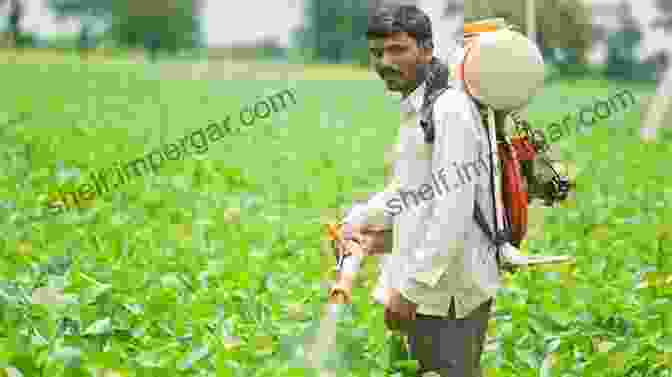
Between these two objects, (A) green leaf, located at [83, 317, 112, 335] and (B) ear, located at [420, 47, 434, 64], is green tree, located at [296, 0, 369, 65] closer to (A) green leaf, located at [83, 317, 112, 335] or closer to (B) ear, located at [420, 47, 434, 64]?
(A) green leaf, located at [83, 317, 112, 335]

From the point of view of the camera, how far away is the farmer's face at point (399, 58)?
3.04 meters

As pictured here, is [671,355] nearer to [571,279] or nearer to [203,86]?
[571,279]

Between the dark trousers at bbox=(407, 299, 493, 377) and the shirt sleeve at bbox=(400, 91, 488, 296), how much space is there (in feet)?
0.80

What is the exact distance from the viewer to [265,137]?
15.8 m

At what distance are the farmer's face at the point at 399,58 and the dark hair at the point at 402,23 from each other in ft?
0.05

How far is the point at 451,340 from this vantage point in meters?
3.13

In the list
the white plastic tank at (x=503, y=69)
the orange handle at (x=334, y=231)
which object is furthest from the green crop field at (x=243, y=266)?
the white plastic tank at (x=503, y=69)

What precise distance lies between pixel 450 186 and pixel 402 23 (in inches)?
20.9

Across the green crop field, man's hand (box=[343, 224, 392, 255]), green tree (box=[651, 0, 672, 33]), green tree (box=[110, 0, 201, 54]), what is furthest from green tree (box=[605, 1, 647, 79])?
man's hand (box=[343, 224, 392, 255])

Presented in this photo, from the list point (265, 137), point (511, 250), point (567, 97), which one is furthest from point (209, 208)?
point (567, 97)

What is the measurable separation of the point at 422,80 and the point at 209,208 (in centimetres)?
551

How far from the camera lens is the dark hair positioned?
302cm

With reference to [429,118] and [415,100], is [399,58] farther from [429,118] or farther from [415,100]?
[429,118]

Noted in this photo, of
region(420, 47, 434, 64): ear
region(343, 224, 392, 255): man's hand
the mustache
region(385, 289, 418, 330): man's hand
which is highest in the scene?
region(420, 47, 434, 64): ear
